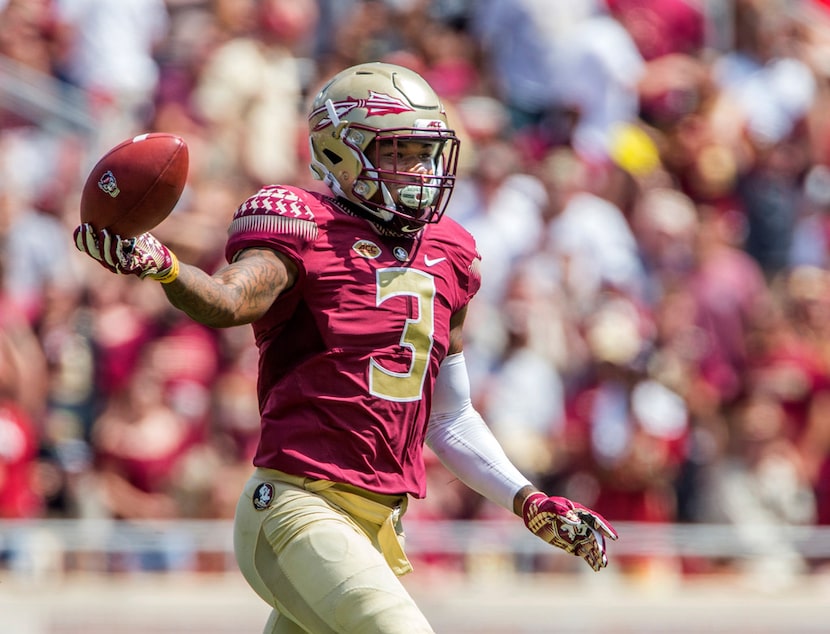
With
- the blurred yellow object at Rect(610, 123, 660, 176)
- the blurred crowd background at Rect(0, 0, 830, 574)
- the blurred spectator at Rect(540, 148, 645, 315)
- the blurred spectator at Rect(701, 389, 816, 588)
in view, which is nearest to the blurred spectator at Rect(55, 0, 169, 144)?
the blurred crowd background at Rect(0, 0, 830, 574)

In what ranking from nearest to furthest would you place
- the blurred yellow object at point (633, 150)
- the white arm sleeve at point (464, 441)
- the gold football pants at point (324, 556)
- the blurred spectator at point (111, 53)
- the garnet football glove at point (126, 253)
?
the garnet football glove at point (126, 253)
the gold football pants at point (324, 556)
the white arm sleeve at point (464, 441)
the blurred spectator at point (111, 53)
the blurred yellow object at point (633, 150)

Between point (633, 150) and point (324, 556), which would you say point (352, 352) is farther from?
point (633, 150)

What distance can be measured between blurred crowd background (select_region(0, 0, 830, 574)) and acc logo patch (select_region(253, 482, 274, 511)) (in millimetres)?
3495

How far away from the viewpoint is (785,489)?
8242 mm

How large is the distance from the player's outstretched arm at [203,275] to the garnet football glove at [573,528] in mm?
922

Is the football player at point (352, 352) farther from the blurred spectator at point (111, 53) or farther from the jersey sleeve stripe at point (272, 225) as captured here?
the blurred spectator at point (111, 53)

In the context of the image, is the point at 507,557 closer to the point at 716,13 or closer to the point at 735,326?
the point at 735,326

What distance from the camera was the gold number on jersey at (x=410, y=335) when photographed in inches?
167

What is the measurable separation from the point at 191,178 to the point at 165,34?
1.44 metres

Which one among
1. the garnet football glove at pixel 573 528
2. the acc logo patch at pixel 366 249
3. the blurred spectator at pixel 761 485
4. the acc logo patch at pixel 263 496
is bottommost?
the blurred spectator at pixel 761 485

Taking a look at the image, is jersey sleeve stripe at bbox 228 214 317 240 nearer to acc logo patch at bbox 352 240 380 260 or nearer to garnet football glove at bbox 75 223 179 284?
acc logo patch at bbox 352 240 380 260

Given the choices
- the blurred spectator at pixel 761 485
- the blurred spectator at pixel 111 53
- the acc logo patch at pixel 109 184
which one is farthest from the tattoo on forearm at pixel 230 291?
the blurred spectator at pixel 111 53

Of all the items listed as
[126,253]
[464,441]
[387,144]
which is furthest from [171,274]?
[464,441]

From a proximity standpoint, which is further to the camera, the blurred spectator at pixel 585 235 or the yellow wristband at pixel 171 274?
the blurred spectator at pixel 585 235
